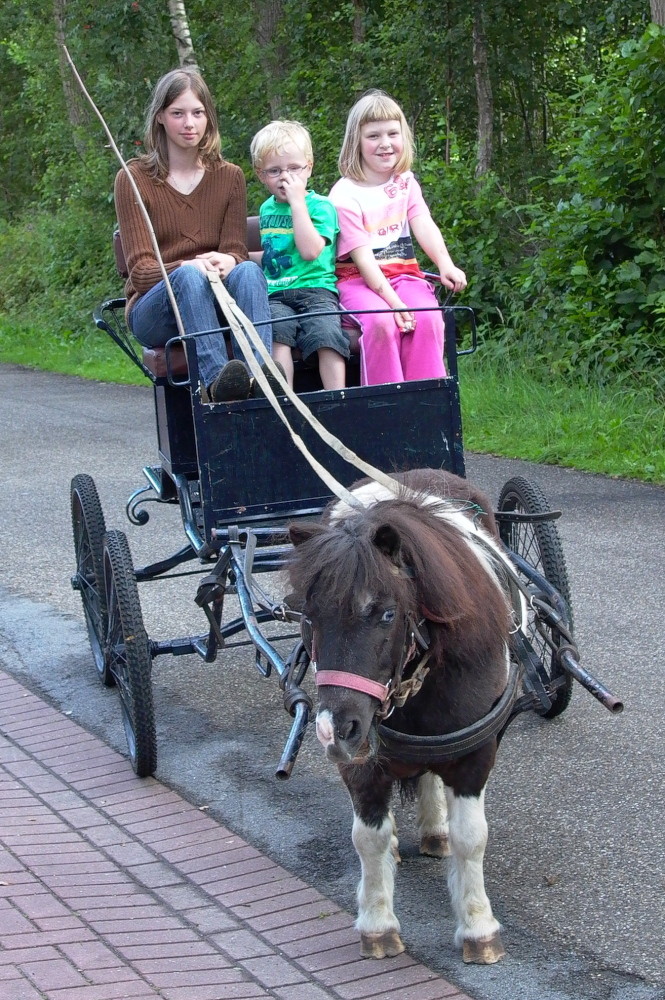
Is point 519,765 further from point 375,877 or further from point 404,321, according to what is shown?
point 404,321

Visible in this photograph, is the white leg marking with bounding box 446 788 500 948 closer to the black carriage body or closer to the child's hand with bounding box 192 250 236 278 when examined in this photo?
the black carriage body

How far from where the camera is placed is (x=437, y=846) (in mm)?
3869

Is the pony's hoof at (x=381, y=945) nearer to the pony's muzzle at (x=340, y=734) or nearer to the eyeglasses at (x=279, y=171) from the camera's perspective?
the pony's muzzle at (x=340, y=734)

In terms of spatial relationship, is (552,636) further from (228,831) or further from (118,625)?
(118,625)

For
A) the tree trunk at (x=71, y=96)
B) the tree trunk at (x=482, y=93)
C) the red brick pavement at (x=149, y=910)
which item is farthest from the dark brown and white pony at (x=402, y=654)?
the tree trunk at (x=71, y=96)

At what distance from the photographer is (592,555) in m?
7.09

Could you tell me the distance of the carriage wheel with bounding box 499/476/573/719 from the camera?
190 inches

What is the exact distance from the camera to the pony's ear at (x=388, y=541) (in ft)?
9.36

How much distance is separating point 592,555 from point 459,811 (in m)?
4.06

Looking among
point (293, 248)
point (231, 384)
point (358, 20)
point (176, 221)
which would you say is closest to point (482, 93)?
point (358, 20)

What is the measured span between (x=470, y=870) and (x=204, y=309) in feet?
8.25

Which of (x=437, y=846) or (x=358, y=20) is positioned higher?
(x=358, y=20)

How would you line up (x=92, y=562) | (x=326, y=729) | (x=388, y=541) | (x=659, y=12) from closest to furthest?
(x=326, y=729) → (x=388, y=541) → (x=92, y=562) → (x=659, y=12)

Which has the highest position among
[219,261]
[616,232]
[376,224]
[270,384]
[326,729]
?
[616,232]
